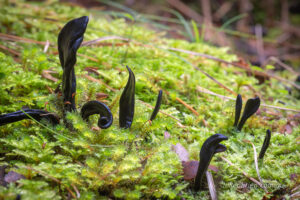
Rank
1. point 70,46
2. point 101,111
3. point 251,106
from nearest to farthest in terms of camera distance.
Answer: point 70,46
point 101,111
point 251,106

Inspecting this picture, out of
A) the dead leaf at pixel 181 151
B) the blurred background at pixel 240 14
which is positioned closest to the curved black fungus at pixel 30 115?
the dead leaf at pixel 181 151

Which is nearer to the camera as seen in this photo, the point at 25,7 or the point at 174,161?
the point at 174,161

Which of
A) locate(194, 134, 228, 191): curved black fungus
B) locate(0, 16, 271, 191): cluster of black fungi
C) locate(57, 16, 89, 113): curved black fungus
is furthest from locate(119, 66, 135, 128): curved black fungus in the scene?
locate(194, 134, 228, 191): curved black fungus

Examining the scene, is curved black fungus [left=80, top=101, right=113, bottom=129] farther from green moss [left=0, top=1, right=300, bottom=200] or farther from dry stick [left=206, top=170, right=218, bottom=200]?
dry stick [left=206, top=170, right=218, bottom=200]

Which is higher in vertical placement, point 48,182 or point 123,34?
point 123,34

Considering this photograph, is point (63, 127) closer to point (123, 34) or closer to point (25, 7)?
point (123, 34)

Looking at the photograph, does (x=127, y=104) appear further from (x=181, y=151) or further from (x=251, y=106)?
(x=251, y=106)

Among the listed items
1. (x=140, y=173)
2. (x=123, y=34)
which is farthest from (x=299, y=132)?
(x=123, y=34)

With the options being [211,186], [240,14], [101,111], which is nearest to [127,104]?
[101,111]

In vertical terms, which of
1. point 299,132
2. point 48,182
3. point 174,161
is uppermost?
point 299,132
